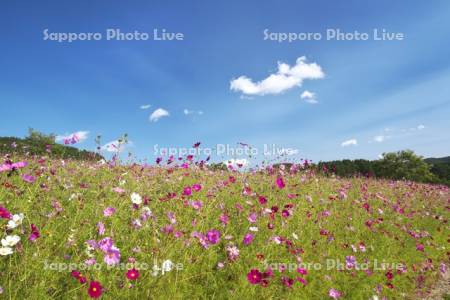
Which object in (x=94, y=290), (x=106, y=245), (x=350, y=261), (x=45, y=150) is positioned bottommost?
(x=350, y=261)

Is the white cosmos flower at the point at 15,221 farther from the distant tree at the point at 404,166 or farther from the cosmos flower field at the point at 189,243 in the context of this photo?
the distant tree at the point at 404,166

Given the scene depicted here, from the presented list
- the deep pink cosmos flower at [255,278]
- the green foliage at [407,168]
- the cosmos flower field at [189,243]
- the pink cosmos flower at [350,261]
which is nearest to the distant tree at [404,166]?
the green foliage at [407,168]

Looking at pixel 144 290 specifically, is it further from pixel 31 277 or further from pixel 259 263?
pixel 259 263

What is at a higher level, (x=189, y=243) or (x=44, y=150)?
(x=44, y=150)

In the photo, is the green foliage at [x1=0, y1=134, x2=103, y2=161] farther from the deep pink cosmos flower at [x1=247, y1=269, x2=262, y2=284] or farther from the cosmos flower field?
the deep pink cosmos flower at [x1=247, y1=269, x2=262, y2=284]

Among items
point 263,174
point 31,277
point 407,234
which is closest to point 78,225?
point 31,277

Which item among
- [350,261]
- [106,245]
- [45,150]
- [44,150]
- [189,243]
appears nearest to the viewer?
[106,245]

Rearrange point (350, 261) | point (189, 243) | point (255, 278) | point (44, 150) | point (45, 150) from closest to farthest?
point (255, 278) → point (189, 243) → point (350, 261) → point (45, 150) → point (44, 150)

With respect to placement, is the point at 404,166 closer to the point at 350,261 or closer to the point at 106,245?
the point at 350,261

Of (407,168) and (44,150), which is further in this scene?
(407,168)

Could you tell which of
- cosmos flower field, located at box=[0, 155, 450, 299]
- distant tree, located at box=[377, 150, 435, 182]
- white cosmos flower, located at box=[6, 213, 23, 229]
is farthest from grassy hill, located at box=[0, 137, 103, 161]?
distant tree, located at box=[377, 150, 435, 182]

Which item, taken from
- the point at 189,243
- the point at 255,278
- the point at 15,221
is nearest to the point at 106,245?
the point at 15,221

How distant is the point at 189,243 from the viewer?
3.26m

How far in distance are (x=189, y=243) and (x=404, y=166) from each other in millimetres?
31017
